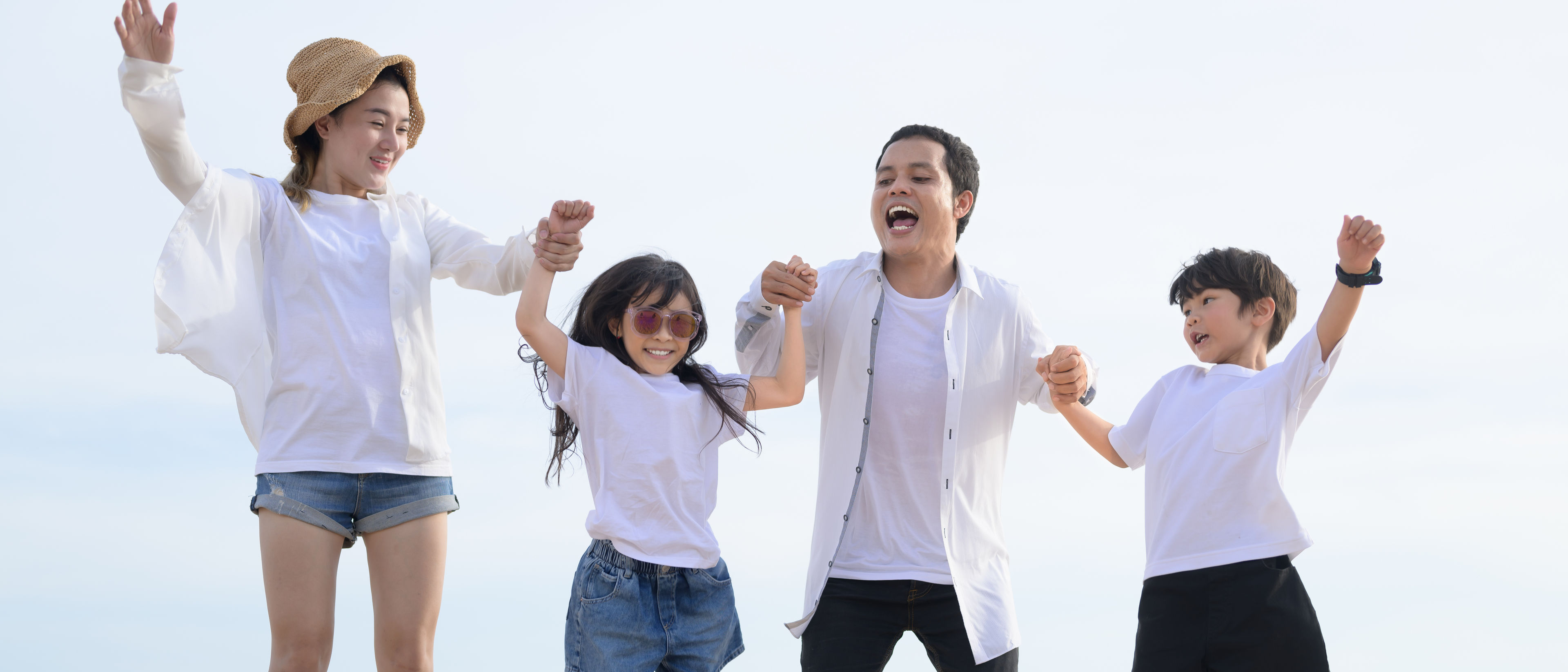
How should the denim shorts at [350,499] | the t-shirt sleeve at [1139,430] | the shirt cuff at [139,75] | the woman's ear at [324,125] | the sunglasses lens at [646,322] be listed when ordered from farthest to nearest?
the t-shirt sleeve at [1139,430] < the woman's ear at [324,125] < the sunglasses lens at [646,322] < the denim shorts at [350,499] < the shirt cuff at [139,75]

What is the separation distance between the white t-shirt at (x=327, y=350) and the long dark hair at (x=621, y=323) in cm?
51

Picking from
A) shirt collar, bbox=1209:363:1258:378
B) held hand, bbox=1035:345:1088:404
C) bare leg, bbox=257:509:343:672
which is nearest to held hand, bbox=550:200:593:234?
bare leg, bbox=257:509:343:672

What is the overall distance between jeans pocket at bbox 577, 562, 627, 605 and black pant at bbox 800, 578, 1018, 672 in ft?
2.84

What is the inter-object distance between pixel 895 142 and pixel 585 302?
1493 millimetres

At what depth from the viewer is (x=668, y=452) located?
13.8ft

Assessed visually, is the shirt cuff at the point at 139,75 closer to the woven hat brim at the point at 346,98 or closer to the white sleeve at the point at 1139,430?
the woven hat brim at the point at 346,98

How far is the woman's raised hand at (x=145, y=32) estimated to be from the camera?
13.0ft

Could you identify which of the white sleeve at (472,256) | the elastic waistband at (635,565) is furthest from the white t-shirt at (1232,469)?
the white sleeve at (472,256)

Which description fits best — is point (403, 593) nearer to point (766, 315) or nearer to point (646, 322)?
point (646, 322)

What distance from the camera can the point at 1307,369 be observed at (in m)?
4.36

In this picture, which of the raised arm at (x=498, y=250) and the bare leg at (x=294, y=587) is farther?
the raised arm at (x=498, y=250)

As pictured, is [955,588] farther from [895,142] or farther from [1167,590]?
[895,142]

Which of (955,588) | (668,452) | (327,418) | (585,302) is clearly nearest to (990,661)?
(955,588)

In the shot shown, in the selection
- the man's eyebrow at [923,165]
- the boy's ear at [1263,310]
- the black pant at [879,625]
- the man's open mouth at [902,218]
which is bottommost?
the black pant at [879,625]
